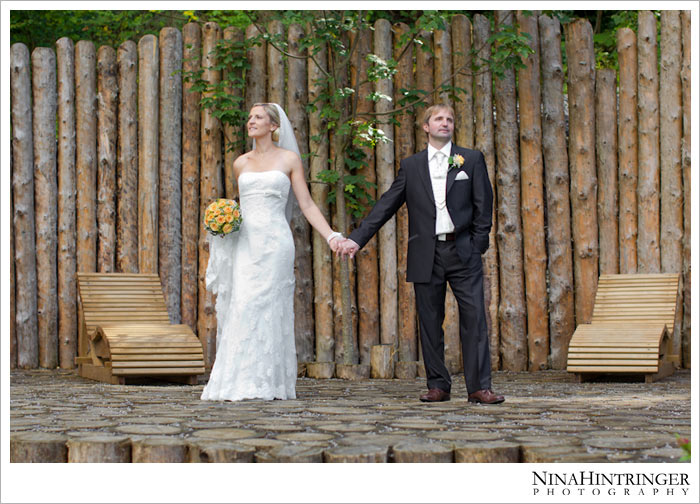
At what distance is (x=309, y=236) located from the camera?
8.08 m

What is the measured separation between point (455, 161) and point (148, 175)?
360cm

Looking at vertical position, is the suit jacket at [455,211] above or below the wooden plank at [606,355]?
above

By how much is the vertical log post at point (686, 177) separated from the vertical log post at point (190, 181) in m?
4.08

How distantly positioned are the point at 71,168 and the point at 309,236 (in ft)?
7.11

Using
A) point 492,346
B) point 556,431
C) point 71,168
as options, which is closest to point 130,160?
point 71,168

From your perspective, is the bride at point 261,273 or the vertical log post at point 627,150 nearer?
the bride at point 261,273

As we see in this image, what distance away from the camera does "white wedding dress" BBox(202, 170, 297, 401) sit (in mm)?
5715

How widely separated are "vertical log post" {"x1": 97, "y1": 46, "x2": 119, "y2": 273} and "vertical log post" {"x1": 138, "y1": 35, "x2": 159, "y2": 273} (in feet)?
0.81

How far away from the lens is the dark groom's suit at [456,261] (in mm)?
5305

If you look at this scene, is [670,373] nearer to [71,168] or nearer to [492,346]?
[492,346]

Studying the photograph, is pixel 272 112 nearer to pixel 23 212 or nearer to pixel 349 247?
pixel 349 247

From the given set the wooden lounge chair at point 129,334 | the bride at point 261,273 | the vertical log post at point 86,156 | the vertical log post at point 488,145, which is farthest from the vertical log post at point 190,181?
the vertical log post at point 488,145

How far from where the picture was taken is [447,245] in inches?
212

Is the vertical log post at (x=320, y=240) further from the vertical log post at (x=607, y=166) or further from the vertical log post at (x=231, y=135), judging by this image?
the vertical log post at (x=607, y=166)
